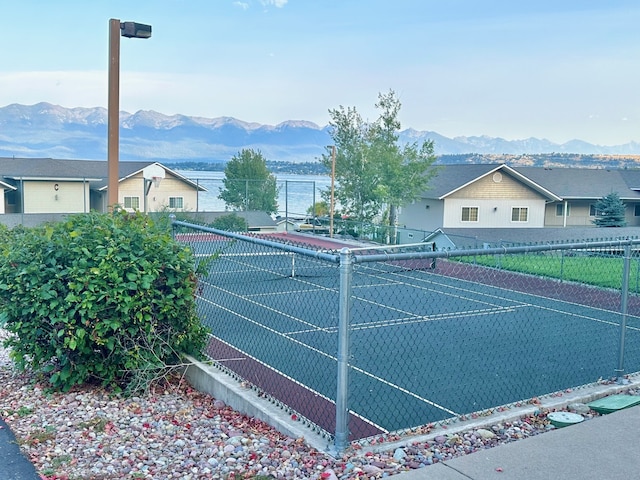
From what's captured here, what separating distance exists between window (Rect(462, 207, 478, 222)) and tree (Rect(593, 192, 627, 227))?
8.38 m

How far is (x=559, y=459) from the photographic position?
4.47 metres

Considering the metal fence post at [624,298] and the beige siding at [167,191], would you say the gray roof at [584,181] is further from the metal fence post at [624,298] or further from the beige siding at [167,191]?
the metal fence post at [624,298]

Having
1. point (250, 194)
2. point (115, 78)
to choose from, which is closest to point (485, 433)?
point (115, 78)

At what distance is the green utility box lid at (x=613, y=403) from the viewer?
558 centimetres

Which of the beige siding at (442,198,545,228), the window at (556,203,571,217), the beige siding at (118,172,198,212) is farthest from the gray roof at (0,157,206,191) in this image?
the window at (556,203,571,217)

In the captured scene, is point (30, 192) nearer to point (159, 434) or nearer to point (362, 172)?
point (362, 172)

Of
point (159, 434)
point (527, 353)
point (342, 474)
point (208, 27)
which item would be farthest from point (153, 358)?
point (208, 27)

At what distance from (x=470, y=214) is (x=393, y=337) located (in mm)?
33096

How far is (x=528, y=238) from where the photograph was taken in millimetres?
32438

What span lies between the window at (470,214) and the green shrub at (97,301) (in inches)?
1485

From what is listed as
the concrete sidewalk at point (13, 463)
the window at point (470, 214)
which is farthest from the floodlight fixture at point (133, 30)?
the window at point (470, 214)

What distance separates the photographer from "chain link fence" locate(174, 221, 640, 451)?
236 inches

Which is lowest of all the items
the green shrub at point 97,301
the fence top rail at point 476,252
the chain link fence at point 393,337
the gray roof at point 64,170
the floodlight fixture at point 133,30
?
the chain link fence at point 393,337

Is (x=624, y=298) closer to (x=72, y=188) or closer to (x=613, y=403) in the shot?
(x=613, y=403)
